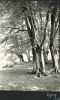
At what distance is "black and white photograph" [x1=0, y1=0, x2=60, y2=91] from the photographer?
7.83 metres

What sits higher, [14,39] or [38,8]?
[38,8]

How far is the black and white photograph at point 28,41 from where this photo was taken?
7832 millimetres

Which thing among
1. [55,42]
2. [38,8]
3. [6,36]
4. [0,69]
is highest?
[38,8]

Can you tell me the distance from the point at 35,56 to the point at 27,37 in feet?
4.97

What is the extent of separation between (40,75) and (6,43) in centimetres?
307

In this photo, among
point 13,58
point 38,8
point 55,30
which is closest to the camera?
point 38,8

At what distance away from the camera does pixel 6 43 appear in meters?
10.0

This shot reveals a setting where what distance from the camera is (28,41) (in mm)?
10875

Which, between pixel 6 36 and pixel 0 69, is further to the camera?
pixel 6 36

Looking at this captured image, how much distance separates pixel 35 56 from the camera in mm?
10984

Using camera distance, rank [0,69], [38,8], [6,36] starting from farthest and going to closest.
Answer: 1. [6,36]
2. [0,69]
3. [38,8]
